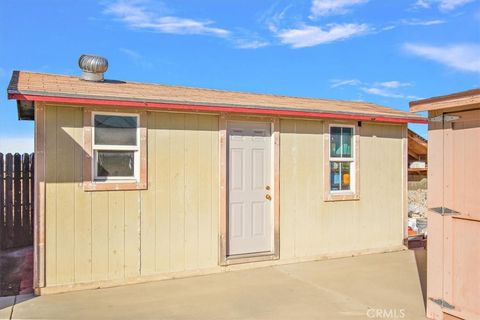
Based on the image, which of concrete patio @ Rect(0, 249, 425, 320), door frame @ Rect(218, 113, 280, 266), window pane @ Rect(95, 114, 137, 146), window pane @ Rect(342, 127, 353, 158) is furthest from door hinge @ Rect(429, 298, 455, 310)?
window pane @ Rect(95, 114, 137, 146)

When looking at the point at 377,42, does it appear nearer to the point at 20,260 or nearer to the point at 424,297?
the point at 424,297

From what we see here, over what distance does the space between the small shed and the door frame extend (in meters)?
2.77

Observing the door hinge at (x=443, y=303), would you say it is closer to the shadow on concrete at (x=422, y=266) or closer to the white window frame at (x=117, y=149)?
the shadow on concrete at (x=422, y=266)

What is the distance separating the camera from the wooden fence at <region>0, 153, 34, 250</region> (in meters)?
7.44

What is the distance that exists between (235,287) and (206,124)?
2.42 metres

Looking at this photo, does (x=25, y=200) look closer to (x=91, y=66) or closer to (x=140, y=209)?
(x=91, y=66)

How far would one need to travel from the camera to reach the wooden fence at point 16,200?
24.4 feet

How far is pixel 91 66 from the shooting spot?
6344 mm

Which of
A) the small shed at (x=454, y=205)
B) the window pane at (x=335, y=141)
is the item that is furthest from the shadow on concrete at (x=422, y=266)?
the window pane at (x=335, y=141)

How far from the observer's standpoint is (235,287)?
17.0 feet

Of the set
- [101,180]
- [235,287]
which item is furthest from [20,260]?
[235,287]

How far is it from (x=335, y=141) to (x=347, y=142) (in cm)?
29

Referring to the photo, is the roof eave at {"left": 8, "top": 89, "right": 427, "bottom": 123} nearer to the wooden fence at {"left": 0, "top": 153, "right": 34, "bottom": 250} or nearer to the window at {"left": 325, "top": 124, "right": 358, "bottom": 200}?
the window at {"left": 325, "top": 124, "right": 358, "bottom": 200}

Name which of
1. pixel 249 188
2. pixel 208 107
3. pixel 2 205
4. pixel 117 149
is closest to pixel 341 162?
pixel 249 188
